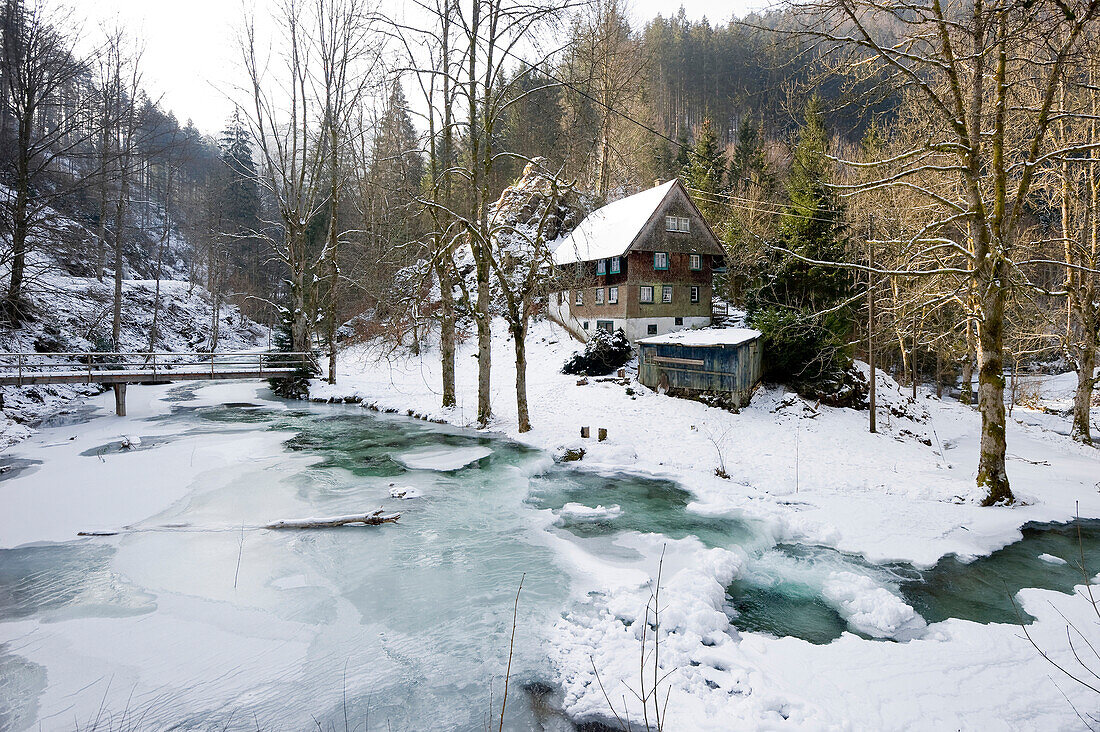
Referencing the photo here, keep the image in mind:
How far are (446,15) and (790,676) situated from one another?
59.4ft

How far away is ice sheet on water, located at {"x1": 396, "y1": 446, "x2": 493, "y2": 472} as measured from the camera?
540 inches

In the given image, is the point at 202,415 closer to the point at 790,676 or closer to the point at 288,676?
the point at 288,676

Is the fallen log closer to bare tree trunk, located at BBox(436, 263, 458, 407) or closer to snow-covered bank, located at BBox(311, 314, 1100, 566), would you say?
snow-covered bank, located at BBox(311, 314, 1100, 566)

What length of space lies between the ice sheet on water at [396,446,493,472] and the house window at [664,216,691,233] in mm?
20126

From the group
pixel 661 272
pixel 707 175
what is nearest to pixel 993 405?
pixel 661 272

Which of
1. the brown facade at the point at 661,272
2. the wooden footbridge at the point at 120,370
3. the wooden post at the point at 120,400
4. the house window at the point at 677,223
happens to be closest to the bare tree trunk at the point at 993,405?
the brown facade at the point at 661,272

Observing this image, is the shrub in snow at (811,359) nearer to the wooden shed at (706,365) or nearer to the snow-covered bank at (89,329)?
the wooden shed at (706,365)

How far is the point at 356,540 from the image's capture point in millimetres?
8961

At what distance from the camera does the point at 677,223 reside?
3039cm

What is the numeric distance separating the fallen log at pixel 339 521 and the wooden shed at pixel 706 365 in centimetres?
1449

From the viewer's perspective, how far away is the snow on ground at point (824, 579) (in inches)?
191

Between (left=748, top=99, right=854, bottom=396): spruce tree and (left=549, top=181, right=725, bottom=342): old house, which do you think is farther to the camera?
(left=549, top=181, right=725, bottom=342): old house

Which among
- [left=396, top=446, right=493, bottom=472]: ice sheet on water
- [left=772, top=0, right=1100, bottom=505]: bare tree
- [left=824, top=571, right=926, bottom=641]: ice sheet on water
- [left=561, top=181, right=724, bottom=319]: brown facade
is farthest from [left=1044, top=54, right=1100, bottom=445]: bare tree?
[left=396, top=446, right=493, bottom=472]: ice sheet on water

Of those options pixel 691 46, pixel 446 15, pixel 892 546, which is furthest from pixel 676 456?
pixel 691 46
